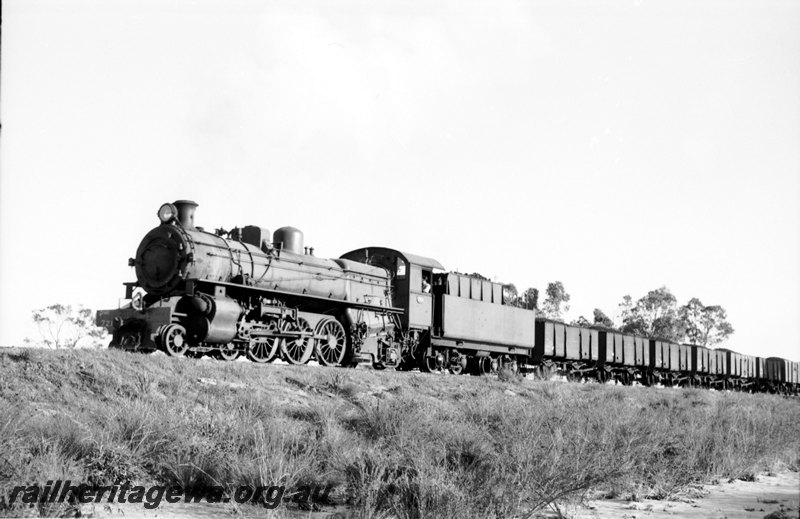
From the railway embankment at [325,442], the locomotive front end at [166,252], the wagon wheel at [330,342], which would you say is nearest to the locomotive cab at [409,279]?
the wagon wheel at [330,342]

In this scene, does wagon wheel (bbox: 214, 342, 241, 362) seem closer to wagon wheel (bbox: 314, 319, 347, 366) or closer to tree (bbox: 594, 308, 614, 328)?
wagon wheel (bbox: 314, 319, 347, 366)

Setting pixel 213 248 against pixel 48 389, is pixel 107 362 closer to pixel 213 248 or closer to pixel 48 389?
pixel 48 389

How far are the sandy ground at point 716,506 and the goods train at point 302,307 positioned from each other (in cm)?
800

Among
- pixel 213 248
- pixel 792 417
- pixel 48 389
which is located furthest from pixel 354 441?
pixel 792 417

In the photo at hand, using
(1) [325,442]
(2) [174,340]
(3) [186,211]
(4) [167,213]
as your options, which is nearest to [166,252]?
(4) [167,213]

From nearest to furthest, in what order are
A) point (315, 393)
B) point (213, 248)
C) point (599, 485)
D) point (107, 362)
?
point (599, 485), point (107, 362), point (315, 393), point (213, 248)

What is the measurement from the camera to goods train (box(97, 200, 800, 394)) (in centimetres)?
1340

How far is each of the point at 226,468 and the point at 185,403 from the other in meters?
2.49

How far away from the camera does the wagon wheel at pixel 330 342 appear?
15969mm

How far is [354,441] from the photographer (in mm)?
8695

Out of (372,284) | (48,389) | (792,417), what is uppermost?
(372,284)

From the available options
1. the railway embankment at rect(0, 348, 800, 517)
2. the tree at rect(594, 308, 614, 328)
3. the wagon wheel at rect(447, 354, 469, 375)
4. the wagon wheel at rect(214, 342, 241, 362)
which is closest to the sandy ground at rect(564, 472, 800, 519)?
the railway embankment at rect(0, 348, 800, 517)

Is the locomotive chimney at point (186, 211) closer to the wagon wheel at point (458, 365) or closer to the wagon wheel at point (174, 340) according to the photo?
the wagon wheel at point (174, 340)

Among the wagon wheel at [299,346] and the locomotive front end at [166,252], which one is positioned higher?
the locomotive front end at [166,252]
